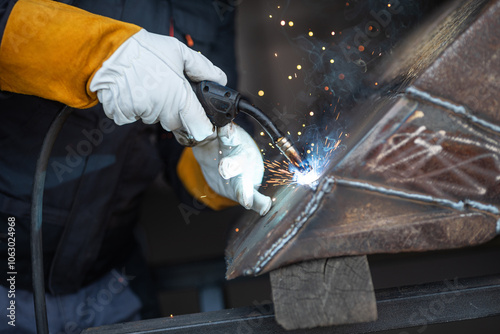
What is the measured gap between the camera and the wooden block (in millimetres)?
781

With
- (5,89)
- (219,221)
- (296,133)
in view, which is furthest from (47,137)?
(219,221)

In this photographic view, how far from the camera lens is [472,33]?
74cm

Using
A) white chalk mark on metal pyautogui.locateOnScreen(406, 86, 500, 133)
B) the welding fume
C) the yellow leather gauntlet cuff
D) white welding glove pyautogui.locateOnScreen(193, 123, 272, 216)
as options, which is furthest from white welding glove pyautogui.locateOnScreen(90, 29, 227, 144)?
white chalk mark on metal pyautogui.locateOnScreen(406, 86, 500, 133)

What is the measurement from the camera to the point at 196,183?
1.69 meters

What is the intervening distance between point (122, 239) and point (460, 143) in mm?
1513

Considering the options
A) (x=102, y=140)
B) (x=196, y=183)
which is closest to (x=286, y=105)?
(x=196, y=183)

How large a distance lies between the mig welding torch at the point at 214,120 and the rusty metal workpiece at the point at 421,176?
0.36 meters

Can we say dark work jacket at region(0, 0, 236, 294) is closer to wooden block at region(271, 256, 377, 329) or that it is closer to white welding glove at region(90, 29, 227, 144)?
white welding glove at region(90, 29, 227, 144)

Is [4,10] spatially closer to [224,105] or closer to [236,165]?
[224,105]

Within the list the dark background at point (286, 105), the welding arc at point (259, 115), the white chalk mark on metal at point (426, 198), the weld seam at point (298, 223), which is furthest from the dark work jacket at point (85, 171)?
the white chalk mark on metal at point (426, 198)

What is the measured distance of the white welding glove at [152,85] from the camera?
1048 millimetres

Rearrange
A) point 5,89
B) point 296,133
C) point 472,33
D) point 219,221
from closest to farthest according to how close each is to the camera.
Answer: point 472,33 → point 5,89 → point 296,133 → point 219,221

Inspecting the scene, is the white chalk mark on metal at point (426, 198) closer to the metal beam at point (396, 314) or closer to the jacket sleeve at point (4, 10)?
the metal beam at point (396, 314)

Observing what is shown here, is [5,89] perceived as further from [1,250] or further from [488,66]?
[488,66]
